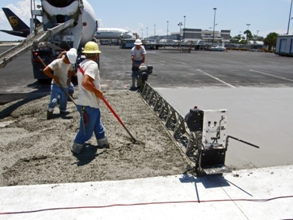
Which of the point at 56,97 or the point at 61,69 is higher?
the point at 61,69

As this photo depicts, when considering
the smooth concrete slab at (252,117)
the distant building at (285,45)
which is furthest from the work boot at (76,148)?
the distant building at (285,45)

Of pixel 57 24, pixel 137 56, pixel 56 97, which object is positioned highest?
pixel 57 24

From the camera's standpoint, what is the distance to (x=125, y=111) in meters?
7.09

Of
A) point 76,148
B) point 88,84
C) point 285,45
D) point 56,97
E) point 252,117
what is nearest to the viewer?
point 88,84

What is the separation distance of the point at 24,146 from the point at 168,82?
807cm

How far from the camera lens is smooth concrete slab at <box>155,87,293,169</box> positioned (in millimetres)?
4523

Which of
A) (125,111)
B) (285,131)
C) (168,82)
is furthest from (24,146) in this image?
(168,82)

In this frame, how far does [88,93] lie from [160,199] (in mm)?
1985

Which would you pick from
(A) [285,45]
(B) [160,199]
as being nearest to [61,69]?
(B) [160,199]

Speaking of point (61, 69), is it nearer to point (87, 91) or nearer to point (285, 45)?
point (87, 91)

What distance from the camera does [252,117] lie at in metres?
6.61

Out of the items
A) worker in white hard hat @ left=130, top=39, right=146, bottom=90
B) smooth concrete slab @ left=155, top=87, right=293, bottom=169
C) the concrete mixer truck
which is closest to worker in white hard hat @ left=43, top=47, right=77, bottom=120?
smooth concrete slab @ left=155, top=87, right=293, bottom=169

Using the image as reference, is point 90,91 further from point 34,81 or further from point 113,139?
point 34,81

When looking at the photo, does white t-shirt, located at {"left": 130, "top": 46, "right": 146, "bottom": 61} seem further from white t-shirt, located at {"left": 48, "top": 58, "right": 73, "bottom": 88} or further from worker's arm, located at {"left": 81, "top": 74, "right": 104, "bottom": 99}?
worker's arm, located at {"left": 81, "top": 74, "right": 104, "bottom": 99}
